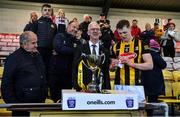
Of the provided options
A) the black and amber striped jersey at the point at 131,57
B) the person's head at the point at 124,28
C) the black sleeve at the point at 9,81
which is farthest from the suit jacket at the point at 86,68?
the black sleeve at the point at 9,81

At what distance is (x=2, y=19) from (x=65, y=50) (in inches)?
439

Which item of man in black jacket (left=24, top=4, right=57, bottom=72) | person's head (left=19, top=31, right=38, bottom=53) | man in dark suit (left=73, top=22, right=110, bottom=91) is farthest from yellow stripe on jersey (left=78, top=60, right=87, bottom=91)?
man in black jacket (left=24, top=4, right=57, bottom=72)

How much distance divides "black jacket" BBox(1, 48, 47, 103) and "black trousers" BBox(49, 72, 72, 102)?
1.16 meters

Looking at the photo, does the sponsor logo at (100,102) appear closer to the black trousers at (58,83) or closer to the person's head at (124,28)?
the person's head at (124,28)

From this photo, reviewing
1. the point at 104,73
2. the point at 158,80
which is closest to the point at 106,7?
the point at 158,80

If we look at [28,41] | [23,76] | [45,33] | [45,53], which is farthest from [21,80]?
[45,33]

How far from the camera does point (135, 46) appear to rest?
4336 millimetres

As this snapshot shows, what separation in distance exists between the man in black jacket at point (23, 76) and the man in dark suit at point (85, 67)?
1.38 ft

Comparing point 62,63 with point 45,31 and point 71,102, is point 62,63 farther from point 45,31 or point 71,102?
point 71,102

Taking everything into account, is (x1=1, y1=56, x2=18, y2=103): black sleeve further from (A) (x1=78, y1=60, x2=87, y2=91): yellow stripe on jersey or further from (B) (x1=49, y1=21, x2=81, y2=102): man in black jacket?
(B) (x1=49, y1=21, x2=81, y2=102): man in black jacket

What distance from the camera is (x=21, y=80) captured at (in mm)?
4074

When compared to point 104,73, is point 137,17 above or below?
above

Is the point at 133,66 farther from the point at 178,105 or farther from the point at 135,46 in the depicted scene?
the point at 178,105

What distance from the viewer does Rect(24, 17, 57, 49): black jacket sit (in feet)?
20.2
